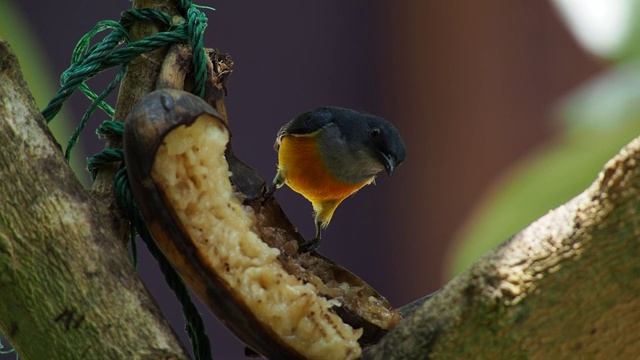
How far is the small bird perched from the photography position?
258cm

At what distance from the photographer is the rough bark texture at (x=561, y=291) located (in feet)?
3.46

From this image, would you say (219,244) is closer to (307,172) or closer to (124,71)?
(124,71)

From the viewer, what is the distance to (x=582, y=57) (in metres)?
4.82

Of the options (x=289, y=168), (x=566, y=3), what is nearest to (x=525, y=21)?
(x=289, y=168)

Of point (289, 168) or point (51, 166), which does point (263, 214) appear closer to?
point (51, 166)

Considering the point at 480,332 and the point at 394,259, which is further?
the point at 394,259

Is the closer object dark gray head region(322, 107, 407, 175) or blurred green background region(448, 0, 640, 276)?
blurred green background region(448, 0, 640, 276)

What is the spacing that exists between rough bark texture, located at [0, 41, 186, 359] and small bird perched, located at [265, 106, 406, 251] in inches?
50.8

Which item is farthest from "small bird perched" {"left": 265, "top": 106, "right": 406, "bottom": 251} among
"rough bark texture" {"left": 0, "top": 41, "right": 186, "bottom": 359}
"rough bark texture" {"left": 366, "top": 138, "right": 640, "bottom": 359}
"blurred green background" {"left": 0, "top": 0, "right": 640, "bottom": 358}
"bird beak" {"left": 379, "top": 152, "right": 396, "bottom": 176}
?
"blurred green background" {"left": 0, "top": 0, "right": 640, "bottom": 358}

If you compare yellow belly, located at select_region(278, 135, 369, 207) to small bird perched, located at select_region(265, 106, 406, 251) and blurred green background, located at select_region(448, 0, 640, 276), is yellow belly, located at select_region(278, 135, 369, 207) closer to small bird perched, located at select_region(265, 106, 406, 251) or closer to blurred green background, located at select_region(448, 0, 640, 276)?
small bird perched, located at select_region(265, 106, 406, 251)

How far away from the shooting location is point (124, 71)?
1.55 metres

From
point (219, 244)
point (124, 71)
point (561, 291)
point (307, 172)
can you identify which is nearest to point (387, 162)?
point (307, 172)

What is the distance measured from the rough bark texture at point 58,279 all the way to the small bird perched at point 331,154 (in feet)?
4.23

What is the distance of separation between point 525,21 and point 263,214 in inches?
154
